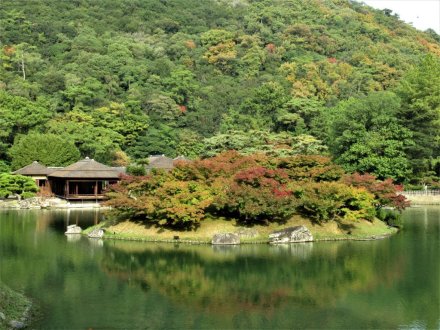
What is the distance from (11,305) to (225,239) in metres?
10.5

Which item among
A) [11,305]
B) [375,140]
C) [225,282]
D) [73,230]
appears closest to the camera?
[11,305]

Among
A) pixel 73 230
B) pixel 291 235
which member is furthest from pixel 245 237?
pixel 73 230

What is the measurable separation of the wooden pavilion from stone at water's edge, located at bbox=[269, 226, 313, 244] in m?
17.6

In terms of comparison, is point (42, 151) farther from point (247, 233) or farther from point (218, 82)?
point (218, 82)

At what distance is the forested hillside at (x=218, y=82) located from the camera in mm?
42625

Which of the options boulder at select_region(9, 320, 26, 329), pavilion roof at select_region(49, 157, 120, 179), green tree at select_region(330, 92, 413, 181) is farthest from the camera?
green tree at select_region(330, 92, 413, 181)

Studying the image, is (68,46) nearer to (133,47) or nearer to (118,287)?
(133,47)

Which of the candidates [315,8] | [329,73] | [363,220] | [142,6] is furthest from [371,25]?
[363,220]

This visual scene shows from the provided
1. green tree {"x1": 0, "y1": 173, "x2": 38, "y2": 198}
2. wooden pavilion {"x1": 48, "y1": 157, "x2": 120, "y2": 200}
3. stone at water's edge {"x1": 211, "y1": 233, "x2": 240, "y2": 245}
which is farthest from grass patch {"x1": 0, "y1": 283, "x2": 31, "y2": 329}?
green tree {"x1": 0, "y1": 173, "x2": 38, "y2": 198}

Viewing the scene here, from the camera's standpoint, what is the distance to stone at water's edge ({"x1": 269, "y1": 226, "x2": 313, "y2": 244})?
2225 cm

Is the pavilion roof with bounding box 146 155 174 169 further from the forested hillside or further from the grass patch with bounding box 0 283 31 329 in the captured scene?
the grass patch with bounding box 0 283 31 329

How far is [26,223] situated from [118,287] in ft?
45.1

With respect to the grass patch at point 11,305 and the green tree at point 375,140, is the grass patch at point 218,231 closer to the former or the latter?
the grass patch at point 11,305

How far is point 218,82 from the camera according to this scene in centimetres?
7550
